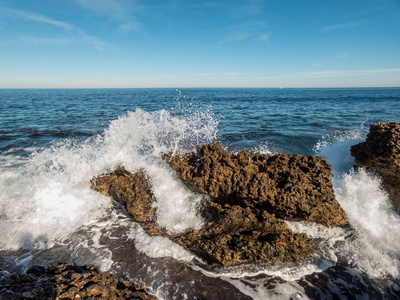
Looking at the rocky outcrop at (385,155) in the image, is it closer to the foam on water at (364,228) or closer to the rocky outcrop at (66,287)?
the foam on water at (364,228)

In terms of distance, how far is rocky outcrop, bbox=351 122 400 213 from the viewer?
393 centimetres

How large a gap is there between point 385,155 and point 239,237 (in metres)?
3.41

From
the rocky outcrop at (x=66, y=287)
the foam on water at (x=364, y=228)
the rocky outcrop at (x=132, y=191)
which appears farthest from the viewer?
the rocky outcrop at (x=132, y=191)

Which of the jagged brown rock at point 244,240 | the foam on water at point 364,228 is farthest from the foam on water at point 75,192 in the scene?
the foam on water at point 364,228

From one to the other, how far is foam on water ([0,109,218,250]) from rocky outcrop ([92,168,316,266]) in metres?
0.39

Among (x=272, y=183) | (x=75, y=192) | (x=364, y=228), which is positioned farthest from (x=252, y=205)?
(x=75, y=192)

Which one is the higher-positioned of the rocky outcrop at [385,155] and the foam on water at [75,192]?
the rocky outcrop at [385,155]

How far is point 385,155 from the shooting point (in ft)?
13.3

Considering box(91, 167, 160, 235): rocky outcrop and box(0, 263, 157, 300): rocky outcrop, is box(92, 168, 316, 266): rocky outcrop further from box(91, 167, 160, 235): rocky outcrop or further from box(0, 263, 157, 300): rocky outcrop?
box(0, 263, 157, 300): rocky outcrop

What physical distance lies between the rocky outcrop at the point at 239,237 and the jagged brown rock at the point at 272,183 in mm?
254

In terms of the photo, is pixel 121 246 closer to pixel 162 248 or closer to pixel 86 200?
pixel 162 248

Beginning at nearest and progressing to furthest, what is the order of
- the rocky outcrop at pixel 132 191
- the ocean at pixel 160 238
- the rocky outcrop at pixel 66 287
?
1. the rocky outcrop at pixel 66 287
2. the ocean at pixel 160 238
3. the rocky outcrop at pixel 132 191

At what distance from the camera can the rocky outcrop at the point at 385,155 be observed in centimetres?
393

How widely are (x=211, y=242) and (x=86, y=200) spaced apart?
141 inches
